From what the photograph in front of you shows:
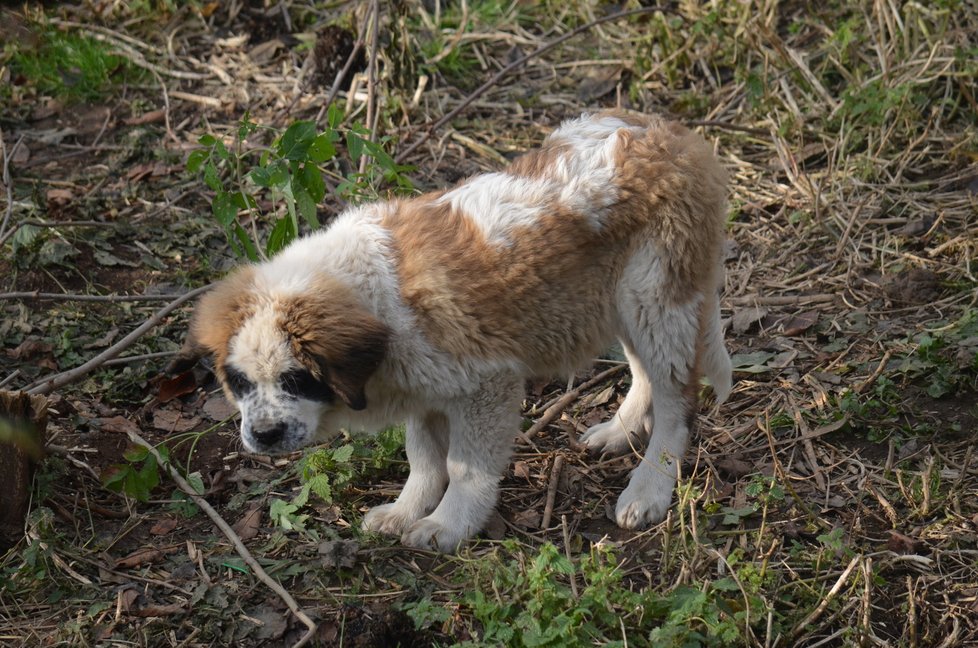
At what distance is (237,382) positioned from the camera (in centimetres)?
461

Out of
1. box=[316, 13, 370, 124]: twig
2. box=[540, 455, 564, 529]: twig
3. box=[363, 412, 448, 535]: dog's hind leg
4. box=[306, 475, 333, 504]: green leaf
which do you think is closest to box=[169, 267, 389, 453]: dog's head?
box=[306, 475, 333, 504]: green leaf

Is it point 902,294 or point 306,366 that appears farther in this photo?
point 902,294

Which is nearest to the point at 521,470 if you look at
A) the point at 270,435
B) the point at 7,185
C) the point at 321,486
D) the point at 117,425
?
the point at 321,486

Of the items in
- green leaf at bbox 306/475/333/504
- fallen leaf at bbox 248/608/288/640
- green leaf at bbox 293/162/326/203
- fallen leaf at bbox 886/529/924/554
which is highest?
green leaf at bbox 293/162/326/203

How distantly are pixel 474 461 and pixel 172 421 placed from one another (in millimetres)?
1883

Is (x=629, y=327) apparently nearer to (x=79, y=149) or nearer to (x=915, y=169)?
(x=915, y=169)

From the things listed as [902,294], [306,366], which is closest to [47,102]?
[306,366]

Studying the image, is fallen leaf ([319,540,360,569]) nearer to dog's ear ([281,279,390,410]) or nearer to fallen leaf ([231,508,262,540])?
fallen leaf ([231,508,262,540])

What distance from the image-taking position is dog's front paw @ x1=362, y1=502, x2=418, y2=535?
5.05 m

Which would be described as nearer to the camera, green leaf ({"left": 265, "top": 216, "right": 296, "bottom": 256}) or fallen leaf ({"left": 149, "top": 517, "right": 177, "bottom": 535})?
fallen leaf ({"left": 149, "top": 517, "right": 177, "bottom": 535})

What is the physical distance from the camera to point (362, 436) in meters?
5.72

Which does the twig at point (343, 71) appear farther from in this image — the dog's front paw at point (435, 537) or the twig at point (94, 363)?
the dog's front paw at point (435, 537)

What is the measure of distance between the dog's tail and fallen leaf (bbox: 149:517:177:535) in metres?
2.64

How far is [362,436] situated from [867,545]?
8.30 ft
